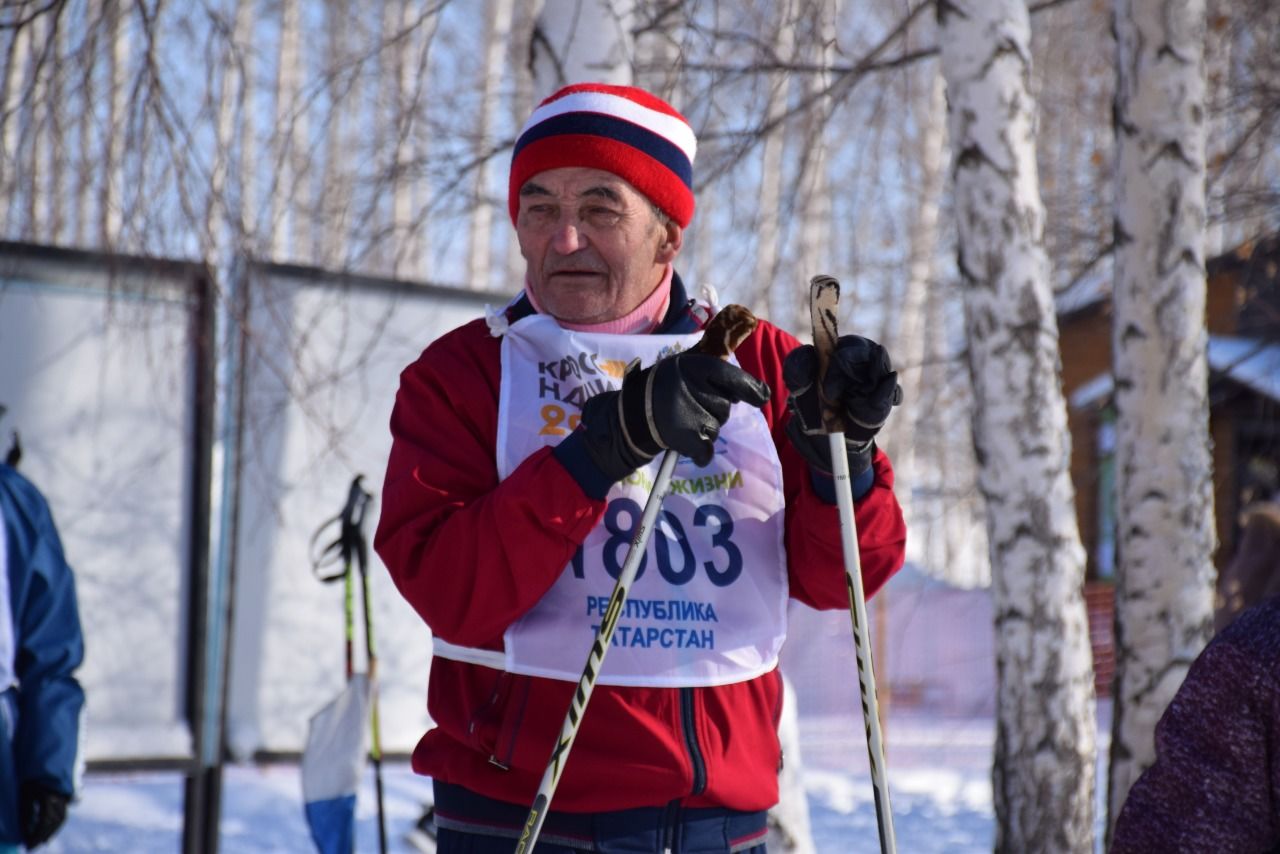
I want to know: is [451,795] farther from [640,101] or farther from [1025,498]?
[1025,498]

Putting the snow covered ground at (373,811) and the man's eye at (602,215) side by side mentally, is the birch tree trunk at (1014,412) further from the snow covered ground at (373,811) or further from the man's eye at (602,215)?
the man's eye at (602,215)

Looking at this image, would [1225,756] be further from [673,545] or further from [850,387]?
[673,545]

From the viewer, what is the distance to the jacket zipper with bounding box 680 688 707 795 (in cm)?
197

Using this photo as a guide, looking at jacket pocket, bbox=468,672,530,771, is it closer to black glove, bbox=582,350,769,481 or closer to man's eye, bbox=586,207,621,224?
black glove, bbox=582,350,769,481

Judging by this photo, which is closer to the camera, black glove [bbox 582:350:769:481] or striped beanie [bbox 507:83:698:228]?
black glove [bbox 582:350:769:481]

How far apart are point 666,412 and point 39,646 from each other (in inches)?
89.8

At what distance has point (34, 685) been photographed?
352 cm

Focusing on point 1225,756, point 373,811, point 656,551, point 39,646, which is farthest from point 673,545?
point 373,811

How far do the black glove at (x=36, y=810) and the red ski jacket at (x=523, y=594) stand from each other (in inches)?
71.1

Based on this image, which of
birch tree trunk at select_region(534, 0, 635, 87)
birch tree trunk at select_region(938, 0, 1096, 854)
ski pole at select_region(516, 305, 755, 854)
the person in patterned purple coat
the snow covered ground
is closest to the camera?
the person in patterned purple coat

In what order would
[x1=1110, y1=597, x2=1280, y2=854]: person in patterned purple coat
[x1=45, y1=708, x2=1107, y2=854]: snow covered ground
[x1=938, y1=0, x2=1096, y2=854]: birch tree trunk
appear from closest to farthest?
[x1=1110, y1=597, x2=1280, y2=854]: person in patterned purple coat → [x1=938, y1=0, x2=1096, y2=854]: birch tree trunk → [x1=45, y1=708, x2=1107, y2=854]: snow covered ground

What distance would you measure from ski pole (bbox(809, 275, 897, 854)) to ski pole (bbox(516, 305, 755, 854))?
0.38 feet

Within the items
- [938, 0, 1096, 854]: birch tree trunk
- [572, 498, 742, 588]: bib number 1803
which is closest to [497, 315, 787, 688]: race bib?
[572, 498, 742, 588]: bib number 1803

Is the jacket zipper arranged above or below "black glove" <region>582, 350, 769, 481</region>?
below
